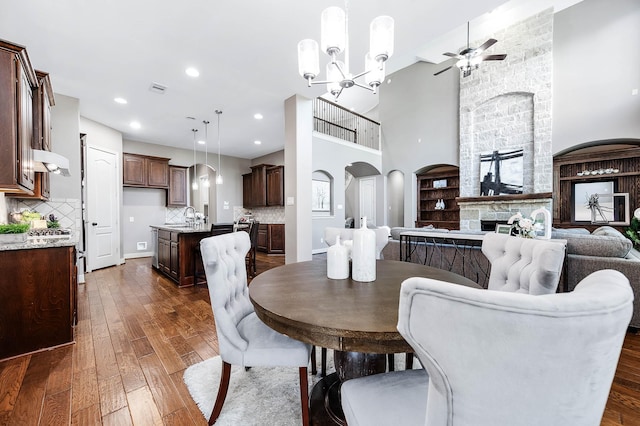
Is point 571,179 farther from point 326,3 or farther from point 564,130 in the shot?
point 326,3

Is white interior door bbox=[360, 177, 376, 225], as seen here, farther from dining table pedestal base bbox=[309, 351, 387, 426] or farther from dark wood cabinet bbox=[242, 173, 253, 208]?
dining table pedestal base bbox=[309, 351, 387, 426]

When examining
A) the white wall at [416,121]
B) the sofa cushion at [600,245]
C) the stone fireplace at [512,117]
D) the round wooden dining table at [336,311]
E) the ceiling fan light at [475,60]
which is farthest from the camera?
the white wall at [416,121]

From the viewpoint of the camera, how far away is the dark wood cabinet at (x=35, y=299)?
2020mm

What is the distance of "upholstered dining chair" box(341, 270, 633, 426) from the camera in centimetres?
46

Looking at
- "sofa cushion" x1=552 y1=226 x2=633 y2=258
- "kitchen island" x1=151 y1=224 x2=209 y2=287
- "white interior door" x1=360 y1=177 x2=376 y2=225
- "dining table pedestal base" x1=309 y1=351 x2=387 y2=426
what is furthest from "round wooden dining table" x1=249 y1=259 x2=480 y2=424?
"white interior door" x1=360 y1=177 x2=376 y2=225

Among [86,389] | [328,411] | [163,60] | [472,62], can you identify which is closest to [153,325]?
[86,389]

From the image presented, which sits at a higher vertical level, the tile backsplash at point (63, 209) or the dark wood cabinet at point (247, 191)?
the dark wood cabinet at point (247, 191)

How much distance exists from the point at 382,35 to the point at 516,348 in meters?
2.05

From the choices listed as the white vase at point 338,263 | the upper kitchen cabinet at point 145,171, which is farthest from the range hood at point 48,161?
the upper kitchen cabinet at point 145,171

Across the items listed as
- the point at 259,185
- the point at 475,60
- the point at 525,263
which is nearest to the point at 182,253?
the point at 259,185

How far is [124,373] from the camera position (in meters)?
1.86

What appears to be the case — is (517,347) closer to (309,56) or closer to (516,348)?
(516,348)

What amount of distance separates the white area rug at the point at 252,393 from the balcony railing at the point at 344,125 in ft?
19.2

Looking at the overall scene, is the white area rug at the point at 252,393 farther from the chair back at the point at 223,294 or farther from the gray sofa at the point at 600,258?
the gray sofa at the point at 600,258
